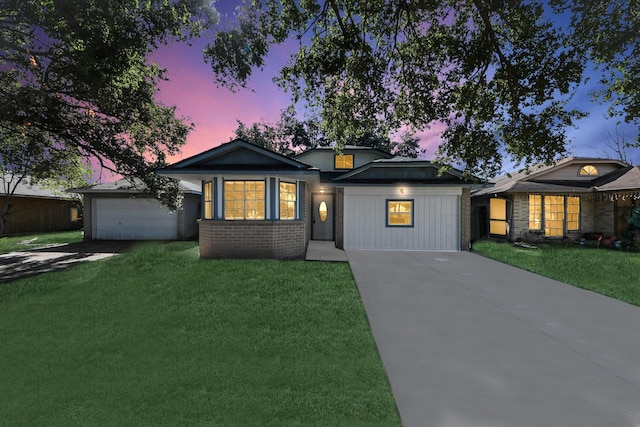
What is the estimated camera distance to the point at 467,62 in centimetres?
741

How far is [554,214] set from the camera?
50.4ft

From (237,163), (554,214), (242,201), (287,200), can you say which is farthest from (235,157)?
(554,214)

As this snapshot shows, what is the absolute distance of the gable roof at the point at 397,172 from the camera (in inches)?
497

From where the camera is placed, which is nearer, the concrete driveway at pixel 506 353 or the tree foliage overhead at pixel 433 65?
the concrete driveway at pixel 506 353

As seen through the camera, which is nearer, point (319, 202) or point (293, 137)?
point (319, 202)

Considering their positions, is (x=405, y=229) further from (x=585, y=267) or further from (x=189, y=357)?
(x=189, y=357)

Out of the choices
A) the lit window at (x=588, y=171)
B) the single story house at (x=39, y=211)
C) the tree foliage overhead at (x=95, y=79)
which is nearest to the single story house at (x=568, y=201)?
the lit window at (x=588, y=171)

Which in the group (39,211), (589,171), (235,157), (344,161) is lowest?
(39,211)

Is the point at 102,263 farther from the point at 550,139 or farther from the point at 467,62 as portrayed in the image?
Answer: the point at 550,139

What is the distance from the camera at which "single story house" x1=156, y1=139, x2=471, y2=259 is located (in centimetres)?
1021

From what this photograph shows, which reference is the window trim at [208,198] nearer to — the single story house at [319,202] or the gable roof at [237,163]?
the single story house at [319,202]

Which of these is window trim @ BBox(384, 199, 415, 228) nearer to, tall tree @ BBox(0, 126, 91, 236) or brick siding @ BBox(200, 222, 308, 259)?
brick siding @ BBox(200, 222, 308, 259)

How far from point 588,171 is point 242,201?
1951 cm

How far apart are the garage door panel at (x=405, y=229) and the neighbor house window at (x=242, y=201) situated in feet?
13.9
